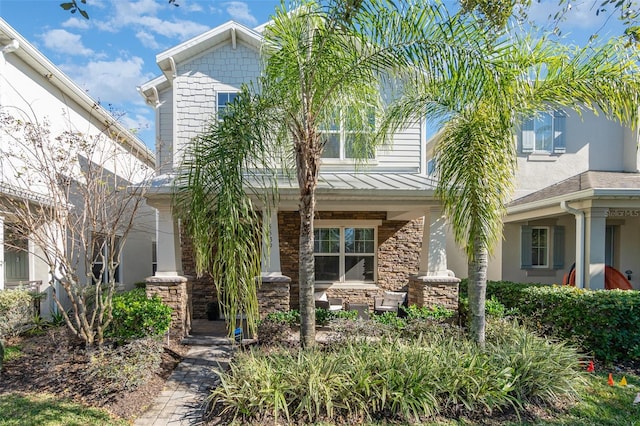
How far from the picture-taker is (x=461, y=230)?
644 centimetres

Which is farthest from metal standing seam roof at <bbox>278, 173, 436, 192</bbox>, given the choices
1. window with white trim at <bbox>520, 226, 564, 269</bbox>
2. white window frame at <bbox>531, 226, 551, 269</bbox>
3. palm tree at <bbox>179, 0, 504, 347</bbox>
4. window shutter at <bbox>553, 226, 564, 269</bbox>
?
window shutter at <bbox>553, 226, 564, 269</bbox>

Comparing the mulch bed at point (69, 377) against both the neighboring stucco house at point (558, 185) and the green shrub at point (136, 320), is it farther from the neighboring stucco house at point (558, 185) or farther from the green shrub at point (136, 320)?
the neighboring stucco house at point (558, 185)

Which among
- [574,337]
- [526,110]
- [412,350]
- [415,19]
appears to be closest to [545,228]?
[574,337]

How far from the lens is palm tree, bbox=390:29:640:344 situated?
5809 millimetres

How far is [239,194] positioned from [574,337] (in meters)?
6.98

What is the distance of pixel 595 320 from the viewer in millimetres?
7199

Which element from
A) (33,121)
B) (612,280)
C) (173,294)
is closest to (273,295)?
(173,294)

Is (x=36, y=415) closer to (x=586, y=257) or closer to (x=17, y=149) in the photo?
(x=17, y=149)

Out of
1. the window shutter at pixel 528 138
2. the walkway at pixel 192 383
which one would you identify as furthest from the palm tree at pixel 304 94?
the window shutter at pixel 528 138

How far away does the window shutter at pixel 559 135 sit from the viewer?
1273cm

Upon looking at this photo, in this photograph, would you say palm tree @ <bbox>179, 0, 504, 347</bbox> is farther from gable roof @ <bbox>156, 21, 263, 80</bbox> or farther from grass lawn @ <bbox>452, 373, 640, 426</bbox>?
gable roof @ <bbox>156, 21, 263, 80</bbox>

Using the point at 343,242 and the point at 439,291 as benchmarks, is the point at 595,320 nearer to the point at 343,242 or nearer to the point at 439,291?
the point at 439,291

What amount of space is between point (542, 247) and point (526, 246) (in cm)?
65

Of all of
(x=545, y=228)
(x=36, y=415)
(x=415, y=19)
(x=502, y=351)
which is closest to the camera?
(x=36, y=415)
